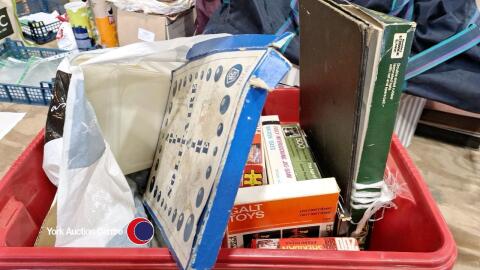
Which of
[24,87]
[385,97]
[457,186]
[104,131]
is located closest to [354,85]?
[385,97]

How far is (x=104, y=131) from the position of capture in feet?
1.89

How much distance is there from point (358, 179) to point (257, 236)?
16cm

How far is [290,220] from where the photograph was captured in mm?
467

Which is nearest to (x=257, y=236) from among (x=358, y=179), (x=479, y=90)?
(x=358, y=179)

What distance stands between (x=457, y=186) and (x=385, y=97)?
2.24 ft

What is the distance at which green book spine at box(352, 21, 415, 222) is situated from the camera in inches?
14.0

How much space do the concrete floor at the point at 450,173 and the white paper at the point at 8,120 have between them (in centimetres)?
1

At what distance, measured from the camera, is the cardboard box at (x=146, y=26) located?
1310 mm

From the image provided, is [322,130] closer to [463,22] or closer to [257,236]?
[257,236]

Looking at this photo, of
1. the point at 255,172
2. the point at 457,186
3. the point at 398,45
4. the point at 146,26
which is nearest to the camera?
the point at 398,45

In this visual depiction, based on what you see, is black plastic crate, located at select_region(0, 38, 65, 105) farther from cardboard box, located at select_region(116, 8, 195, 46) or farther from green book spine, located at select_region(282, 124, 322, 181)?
green book spine, located at select_region(282, 124, 322, 181)

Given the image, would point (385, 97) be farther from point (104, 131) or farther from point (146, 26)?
point (146, 26)

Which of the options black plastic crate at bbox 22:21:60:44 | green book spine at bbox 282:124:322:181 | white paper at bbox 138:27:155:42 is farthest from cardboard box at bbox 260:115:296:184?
black plastic crate at bbox 22:21:60:44

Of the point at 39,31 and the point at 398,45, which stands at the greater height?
the point at 398,45
